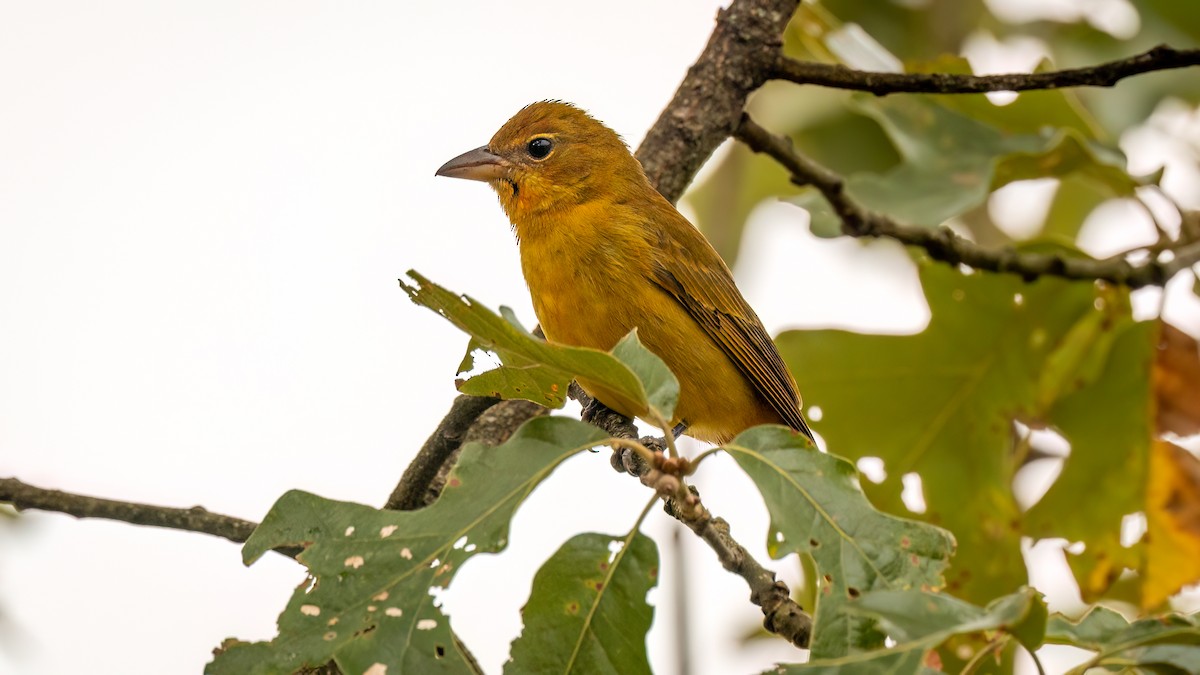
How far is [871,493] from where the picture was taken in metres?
4.18

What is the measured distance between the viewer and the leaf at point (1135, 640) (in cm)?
196

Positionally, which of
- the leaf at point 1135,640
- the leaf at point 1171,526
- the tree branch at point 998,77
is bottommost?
the leaf at point 1135,640

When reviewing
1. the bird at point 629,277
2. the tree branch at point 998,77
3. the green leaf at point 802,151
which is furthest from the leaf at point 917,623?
the green leaf at point 802,151

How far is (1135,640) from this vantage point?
2012 mm

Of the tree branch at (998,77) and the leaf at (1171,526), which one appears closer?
the tree branch at (998,77)

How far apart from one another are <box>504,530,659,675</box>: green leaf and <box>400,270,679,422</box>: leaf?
0.27 meters

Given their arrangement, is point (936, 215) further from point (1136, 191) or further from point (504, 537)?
point (504, 537)

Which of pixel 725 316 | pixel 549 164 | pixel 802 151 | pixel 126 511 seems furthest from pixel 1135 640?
pixel 802 151

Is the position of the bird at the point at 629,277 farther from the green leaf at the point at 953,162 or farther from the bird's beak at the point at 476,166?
the green leaf at the point at 953,162

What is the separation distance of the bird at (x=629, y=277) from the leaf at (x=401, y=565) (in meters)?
1.17

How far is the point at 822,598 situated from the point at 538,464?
0.50 meters

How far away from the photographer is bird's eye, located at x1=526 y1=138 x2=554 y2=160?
4250 millimetres

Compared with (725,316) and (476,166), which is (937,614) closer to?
(725,316)

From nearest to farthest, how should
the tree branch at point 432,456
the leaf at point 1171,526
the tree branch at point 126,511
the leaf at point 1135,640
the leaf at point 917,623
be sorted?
the leaf at point 917,623
the leaf at point 1135,640
the tree branch at point 126,511
the tree branch at point 432,456
the leaf at point 1171,526
